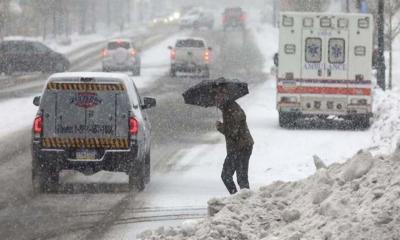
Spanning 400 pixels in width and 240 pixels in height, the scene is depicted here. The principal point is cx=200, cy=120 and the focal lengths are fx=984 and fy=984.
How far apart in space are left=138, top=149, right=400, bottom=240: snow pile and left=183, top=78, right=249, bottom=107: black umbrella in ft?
6.37

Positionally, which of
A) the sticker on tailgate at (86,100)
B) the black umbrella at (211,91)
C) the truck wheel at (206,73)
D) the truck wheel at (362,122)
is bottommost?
the truck wheel at (206,73)

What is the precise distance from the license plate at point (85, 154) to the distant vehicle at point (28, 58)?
111ft

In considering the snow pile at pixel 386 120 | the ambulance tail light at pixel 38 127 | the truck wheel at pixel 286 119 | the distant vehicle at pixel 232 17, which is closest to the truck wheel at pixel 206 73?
the snow pile at pixel 386 120

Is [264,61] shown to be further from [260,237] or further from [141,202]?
[260,237]

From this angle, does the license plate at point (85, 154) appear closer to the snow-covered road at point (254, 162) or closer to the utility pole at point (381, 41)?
the snow-covered road at point (254, 162)

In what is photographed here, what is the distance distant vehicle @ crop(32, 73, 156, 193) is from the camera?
15258 mm

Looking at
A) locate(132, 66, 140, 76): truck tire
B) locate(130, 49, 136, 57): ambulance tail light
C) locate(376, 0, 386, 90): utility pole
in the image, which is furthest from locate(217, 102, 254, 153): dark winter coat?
locate(132, 66, 140, 76): truck tire

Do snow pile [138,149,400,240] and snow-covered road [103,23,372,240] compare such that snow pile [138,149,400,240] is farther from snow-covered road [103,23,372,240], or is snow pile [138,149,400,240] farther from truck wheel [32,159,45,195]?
truck wheel [32,159,45,195]

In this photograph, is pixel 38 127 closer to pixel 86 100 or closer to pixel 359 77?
Result: pixel 86 100

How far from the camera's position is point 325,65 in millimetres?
26438

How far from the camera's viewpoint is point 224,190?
1590 centimetres

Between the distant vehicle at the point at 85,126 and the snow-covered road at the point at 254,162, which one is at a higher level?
the distant vehicle at the point at 85,126

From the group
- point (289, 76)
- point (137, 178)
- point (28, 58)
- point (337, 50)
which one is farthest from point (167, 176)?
point (28, 58)

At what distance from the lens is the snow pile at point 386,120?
68.3ft
